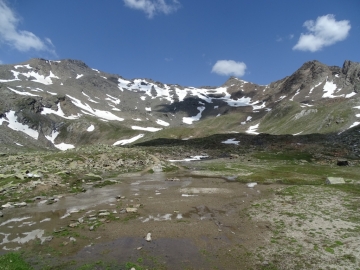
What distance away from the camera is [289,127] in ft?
576

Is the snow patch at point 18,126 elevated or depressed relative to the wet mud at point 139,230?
elevated

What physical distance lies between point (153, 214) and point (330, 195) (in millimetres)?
24717

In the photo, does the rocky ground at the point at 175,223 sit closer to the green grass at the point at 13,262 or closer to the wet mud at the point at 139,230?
the wet mud at the point at 139,230

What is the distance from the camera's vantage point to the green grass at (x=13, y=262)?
14.5m

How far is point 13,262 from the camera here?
15125 mm

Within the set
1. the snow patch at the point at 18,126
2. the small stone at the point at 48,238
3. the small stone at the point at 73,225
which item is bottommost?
the small stone at the point at 48,238

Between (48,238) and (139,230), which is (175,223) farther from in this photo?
(48,238)

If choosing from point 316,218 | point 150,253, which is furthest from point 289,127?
point 150,253

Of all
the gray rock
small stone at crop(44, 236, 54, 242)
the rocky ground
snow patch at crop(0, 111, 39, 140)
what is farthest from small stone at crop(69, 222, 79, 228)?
snow patch at crop(0, 111, 39, 140)

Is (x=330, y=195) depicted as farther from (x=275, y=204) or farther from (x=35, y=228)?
(x=35, y=228)

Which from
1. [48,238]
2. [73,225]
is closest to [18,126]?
[73,225]

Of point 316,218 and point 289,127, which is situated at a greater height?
point 289,127

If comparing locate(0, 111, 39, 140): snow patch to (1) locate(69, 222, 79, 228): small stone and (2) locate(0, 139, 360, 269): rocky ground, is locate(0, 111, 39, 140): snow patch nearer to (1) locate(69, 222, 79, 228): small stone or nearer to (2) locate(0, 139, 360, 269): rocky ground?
(2) locate(0, 139, 360, 269): rocky ground

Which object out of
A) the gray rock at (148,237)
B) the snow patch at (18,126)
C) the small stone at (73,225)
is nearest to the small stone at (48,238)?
the small stone at (73,225)
